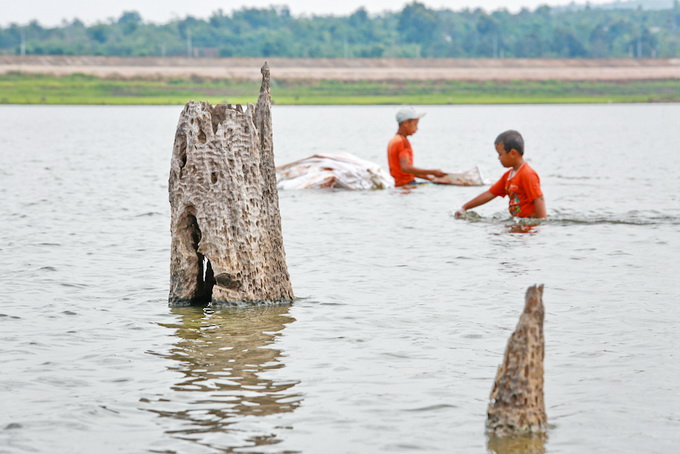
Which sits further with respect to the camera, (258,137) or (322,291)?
(322,291)

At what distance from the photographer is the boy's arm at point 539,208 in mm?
13537

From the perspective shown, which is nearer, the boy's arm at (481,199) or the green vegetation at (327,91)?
the boy's arm at (481,199)

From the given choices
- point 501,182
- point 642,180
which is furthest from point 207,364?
point 642,180

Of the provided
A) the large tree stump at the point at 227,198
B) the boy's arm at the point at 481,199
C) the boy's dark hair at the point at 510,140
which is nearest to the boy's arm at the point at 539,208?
the boy's arm at the point at 481,199

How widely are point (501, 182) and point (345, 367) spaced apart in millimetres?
6646

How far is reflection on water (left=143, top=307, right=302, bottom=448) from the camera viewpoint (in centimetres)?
630

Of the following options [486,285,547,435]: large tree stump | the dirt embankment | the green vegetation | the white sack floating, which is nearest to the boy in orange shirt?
the white sack floating

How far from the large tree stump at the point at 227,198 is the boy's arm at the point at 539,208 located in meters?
5.19

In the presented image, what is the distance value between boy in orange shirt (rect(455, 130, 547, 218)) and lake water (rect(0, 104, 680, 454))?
1.32 feet

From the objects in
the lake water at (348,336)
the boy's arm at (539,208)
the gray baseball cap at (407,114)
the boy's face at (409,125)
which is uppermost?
the gray baseball cap at (407,114)

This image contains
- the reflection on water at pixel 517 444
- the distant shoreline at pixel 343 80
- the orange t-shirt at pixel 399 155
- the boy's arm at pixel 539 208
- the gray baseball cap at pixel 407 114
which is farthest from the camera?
the distant shoreline at pixel 343 80

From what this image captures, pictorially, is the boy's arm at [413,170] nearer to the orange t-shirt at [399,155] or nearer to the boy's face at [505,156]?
the orange t-shirt at [399,155]

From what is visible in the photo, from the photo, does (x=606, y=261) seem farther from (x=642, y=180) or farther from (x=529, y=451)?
(x=642, y=180)

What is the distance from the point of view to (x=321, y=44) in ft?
515
